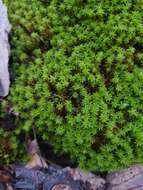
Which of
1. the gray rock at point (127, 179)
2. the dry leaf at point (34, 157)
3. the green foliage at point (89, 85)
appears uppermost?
the green foliage at point (89, 85)

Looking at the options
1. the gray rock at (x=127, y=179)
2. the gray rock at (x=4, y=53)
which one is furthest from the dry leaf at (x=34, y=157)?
the gray rock at (x=127, y=179)

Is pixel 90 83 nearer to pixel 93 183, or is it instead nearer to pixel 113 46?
pixel 113 46

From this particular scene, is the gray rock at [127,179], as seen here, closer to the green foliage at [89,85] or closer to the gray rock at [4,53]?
the green foliage at [89,85]

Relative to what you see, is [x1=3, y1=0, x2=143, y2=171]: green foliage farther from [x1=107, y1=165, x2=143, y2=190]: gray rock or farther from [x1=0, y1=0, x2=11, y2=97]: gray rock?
[x1=107, y1=165, x2=143, y2=190]: gray rock

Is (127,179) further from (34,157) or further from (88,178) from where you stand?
(34,157)

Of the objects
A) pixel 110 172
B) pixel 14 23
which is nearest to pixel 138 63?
pixel 110 172

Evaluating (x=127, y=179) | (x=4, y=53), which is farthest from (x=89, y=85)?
(x=127, y=179)
